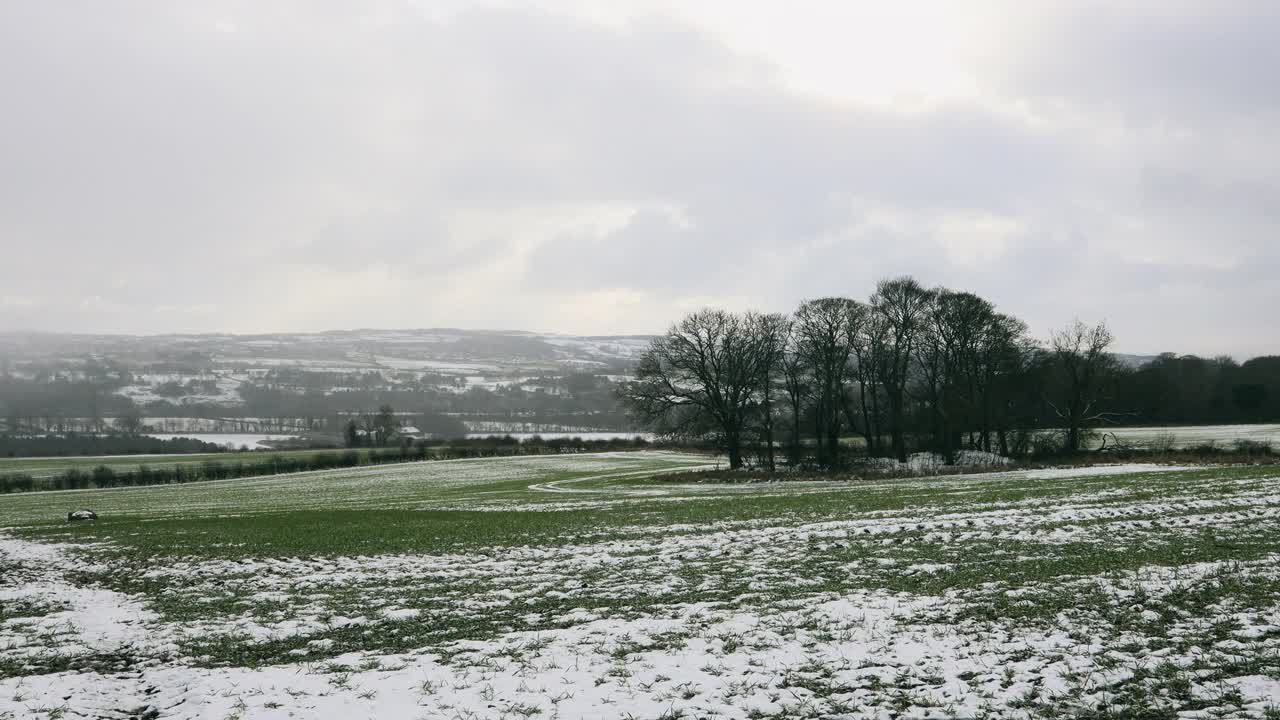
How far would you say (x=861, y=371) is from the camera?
63.1 metres

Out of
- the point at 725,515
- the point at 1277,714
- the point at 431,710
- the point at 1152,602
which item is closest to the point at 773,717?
the point at 431,710

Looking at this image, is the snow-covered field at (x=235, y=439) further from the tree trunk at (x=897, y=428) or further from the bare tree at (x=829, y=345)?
the tree trunk at (x=897, y=428)

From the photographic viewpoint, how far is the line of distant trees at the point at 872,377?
5994 centimetres

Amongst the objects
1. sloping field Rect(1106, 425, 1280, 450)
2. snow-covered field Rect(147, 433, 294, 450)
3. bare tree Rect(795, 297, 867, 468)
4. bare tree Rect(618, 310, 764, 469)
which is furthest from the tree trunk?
snow-covered field Rect(147, 433, 294, 450)

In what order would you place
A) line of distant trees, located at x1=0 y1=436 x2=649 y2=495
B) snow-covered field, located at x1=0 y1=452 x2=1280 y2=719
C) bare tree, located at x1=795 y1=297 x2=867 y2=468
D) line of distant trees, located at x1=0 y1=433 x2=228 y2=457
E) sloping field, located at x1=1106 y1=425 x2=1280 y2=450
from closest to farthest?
snow-covered field, located at x1=0 y1=452 x2=1280 y2=719 < sloping field, located at x1=1106 y1=425 x2=1280 y2=450 < bare tree, located at x1=795 y1=297 x2=867 y2=468 < line of distant trees, located at x1=0 y1=436 x2=649 y2=495 < line of distant trees, located at x1=0 y1=433 x2=228 y2=457

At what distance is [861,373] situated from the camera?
63062mm

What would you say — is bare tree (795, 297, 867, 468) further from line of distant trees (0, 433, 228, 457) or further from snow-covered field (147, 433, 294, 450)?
snow-covered field (147, 433, 294, 450)

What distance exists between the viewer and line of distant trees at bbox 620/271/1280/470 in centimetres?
5994

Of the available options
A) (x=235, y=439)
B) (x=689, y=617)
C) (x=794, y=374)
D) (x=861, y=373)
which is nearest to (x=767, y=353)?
(x=794, y=374)

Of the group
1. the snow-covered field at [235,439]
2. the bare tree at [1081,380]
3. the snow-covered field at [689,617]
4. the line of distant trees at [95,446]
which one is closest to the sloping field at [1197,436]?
the bare tree at [1081,380]

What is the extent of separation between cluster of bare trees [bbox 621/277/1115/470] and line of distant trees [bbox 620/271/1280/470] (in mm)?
102

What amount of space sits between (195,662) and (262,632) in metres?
1.60

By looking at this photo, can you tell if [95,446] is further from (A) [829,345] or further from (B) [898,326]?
(B) [898,326]

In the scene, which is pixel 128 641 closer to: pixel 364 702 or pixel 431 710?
pixel 364 702
